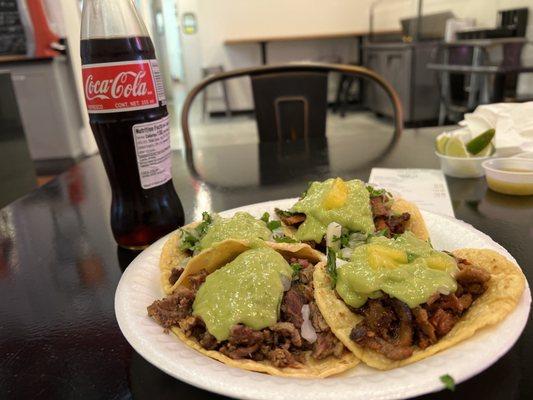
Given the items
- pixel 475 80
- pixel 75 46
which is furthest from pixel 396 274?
pixel 75 46

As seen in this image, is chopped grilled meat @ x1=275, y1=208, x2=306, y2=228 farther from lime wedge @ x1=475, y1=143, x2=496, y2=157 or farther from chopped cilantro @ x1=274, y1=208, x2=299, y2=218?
lime wedge @ x1=475, y1=143, x2=496, y2=157

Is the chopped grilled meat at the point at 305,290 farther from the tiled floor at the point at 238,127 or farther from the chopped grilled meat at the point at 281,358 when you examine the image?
the tiled floor at the point at 238,127

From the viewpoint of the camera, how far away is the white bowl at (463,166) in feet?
4.55

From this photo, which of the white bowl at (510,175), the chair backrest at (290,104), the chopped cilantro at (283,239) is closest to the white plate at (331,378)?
the chopped cilantro at (283,239)

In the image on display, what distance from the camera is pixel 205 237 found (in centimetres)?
92

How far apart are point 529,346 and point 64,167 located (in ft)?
17.4

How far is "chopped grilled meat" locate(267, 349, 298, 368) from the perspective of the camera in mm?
620

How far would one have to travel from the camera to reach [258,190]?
4.59ft

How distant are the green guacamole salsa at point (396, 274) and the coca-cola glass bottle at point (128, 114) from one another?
1.68 feet

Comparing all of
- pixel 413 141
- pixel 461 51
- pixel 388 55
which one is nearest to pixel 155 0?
pixel 388 55

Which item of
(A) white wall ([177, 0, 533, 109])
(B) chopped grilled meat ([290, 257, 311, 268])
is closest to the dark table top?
(B) chopped grilled meat ([290, 257, 311, 268])

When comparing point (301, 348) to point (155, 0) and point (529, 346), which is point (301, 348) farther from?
point (155, 0)

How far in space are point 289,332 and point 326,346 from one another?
0.06 meters

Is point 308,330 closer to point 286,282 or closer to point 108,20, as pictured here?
point 286,282
